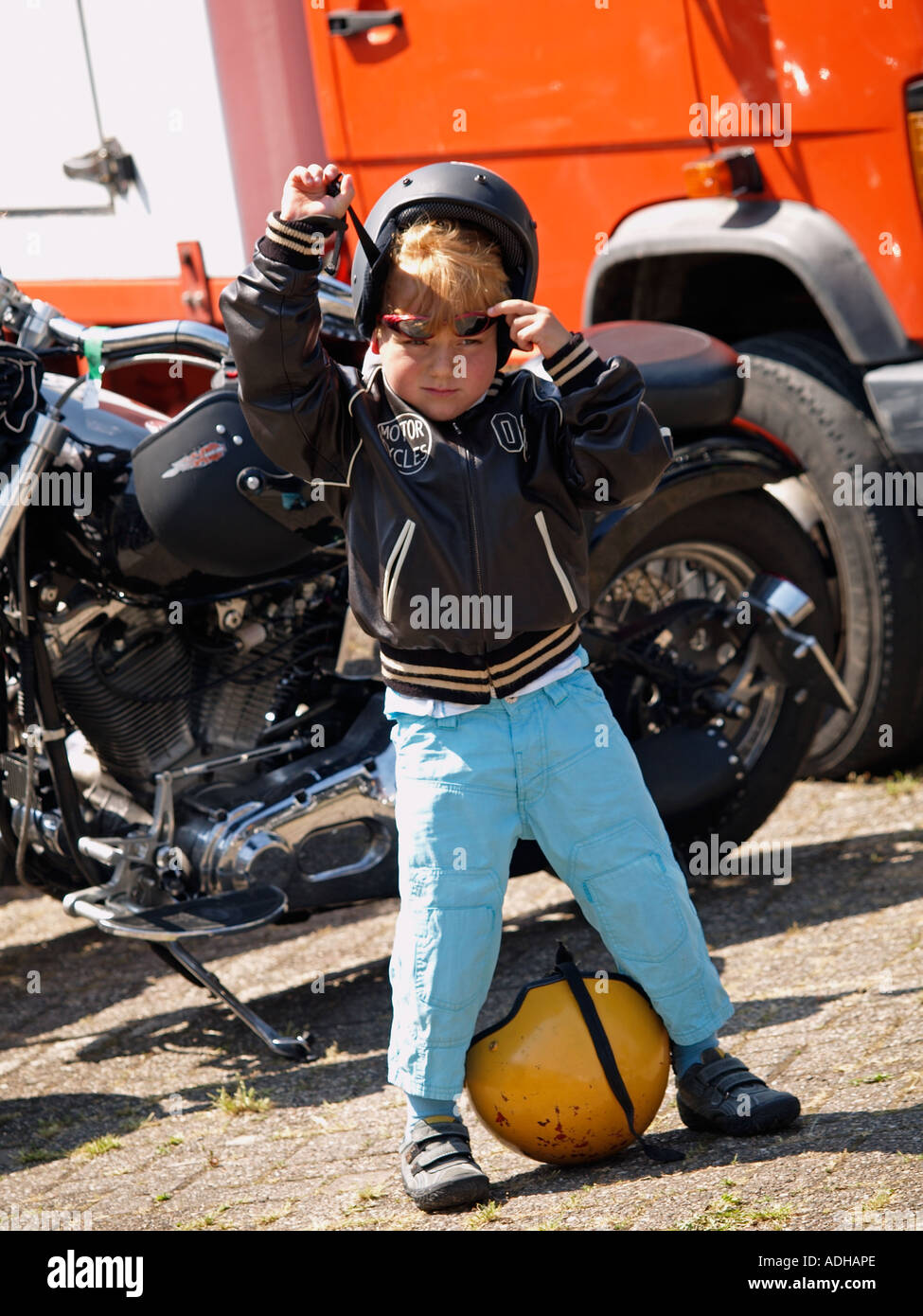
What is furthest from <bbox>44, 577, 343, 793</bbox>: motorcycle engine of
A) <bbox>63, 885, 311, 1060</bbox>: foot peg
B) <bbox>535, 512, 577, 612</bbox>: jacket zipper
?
<bbox>535, 512, 577, 612</bbox>: jacket zipper

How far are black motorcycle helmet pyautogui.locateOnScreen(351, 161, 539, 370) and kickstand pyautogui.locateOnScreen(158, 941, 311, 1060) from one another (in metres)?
1.45

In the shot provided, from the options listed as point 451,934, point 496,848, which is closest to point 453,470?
point 496,848

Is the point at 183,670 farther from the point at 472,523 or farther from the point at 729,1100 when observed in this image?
the point at 729,1100

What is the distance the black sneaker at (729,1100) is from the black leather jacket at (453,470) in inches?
29.3

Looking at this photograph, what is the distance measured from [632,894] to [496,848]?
0.78 feet

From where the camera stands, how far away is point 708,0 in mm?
4078

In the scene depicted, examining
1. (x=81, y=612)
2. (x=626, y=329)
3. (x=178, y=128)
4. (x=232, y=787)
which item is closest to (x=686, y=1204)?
(x=232, y=787)

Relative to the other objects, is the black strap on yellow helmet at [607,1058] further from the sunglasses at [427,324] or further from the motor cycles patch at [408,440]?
the sunglasses at [427,324]

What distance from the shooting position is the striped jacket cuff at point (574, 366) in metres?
2.54

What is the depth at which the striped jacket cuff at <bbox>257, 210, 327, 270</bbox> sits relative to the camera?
246 centimetres

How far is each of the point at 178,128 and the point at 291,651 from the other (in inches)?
73.2

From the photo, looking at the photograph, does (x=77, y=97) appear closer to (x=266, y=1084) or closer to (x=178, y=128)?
(x=178, y=128)

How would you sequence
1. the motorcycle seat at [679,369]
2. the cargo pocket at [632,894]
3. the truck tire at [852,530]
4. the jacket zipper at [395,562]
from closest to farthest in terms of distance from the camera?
the jacket zipper at [395,562]
the cargo pocket at [632,894]
the motorcycle seat at [679,369]
the truck tire at [852,530]

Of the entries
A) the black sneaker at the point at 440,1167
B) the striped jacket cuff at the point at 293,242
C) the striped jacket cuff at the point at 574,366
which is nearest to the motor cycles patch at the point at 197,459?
the striped jacket cuff at the point at 293,242
